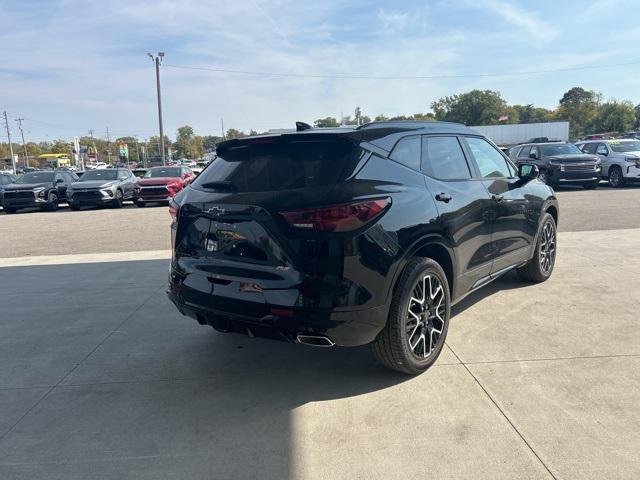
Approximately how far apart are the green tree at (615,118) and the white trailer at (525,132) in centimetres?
2509

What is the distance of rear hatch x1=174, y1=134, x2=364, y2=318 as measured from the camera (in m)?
3.14

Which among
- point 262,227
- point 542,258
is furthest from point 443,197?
point 542,258

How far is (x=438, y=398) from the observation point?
134 inches

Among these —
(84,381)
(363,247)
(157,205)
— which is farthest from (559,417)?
(157,205)

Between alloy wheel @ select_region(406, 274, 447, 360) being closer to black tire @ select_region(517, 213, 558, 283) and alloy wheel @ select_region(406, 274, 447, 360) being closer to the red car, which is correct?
black tire @ select_region(517, 213, 558, 283)

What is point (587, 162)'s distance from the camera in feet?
60.6

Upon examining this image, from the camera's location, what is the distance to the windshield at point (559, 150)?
776 inches

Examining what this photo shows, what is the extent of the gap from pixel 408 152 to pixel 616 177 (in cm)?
1925

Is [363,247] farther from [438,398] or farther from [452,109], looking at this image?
[452,109]

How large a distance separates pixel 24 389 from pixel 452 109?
384 feet

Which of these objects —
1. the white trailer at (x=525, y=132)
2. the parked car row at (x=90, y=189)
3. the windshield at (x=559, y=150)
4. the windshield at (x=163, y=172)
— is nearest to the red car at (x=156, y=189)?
the parked car row at (x=90, y=189)

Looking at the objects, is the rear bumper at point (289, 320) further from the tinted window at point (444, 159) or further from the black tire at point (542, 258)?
the black tire at point (542, 258)

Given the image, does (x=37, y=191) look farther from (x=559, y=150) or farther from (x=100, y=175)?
(x=559, y=150)

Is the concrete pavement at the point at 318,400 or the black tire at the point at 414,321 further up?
the black tire at the point at 414,321
